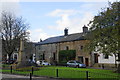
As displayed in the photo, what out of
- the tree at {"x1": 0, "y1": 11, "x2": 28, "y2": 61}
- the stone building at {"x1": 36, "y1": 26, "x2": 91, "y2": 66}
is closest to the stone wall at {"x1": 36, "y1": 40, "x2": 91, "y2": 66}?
the stone building at {"x1": 36, "y1": 26, "x2": 91, "y2": 66}

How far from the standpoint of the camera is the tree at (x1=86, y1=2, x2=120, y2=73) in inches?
768

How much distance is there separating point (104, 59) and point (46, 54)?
2144 centimetres

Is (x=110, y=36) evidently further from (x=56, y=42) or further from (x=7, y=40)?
(x=56, y=42)

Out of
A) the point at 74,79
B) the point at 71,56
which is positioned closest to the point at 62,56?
the point at 71,56

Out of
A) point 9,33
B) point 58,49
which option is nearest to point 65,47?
point 58,49

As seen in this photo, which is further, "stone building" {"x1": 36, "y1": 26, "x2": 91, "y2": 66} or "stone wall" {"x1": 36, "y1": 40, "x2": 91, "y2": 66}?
"stone building" {"x1": 36, "y1": 26, "x2": 91, "y2": 66}

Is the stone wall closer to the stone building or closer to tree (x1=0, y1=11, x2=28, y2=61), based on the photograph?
the stone building

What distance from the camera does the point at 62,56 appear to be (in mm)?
47000

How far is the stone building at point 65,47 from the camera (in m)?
42.1

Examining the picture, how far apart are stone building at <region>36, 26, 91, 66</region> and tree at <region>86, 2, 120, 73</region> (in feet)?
59.1

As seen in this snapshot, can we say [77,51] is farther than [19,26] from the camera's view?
Yes

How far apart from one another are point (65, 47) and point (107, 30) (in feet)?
87.9

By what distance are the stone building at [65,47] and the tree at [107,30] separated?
18.0 meters

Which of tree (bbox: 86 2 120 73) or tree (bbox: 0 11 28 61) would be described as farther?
tree (bbox: 0 11 28 61)
